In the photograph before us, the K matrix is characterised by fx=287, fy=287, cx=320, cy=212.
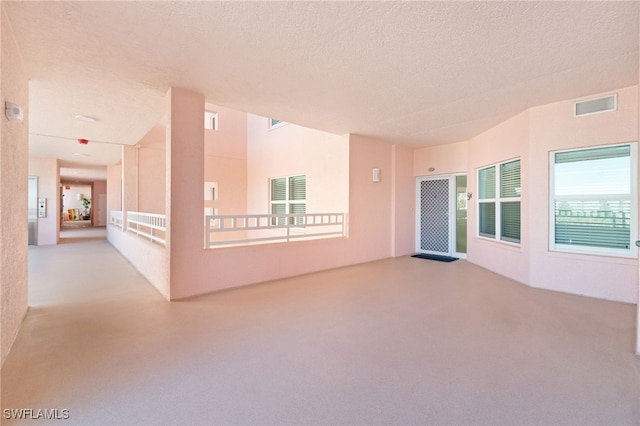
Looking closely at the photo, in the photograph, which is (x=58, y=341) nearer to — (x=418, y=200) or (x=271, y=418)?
(x=271, y=418)

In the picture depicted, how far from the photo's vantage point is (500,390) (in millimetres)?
1857

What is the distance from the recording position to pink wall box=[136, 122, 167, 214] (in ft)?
23.5

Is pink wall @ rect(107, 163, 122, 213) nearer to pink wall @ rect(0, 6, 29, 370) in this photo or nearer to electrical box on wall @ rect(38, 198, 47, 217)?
electrical box on wall @ rect(38, 198, 47, 217)

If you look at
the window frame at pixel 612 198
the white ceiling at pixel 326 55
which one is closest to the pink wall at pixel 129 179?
the white ceiling at pixel 326 55

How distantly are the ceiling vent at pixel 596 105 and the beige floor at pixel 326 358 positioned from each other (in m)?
2.43

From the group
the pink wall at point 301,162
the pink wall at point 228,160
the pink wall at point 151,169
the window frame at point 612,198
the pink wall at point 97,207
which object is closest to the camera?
the window frame at point 612,198

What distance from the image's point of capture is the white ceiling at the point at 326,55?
2.16 metres

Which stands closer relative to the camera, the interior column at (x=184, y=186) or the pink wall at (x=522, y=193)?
the interior column at (x=184, y=186)

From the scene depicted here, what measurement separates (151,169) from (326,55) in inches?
249

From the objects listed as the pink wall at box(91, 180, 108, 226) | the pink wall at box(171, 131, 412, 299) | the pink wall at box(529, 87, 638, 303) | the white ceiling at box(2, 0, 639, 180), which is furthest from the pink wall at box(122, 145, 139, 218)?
the pink wall at box(91, 180, 108, 226)

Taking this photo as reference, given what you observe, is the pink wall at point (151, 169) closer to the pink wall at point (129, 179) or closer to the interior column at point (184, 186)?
the pink wall at point (129, 179)

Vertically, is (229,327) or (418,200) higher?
(418,200)

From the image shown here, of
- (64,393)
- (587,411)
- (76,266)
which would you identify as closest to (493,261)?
(587,411)

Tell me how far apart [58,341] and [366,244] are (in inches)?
192
